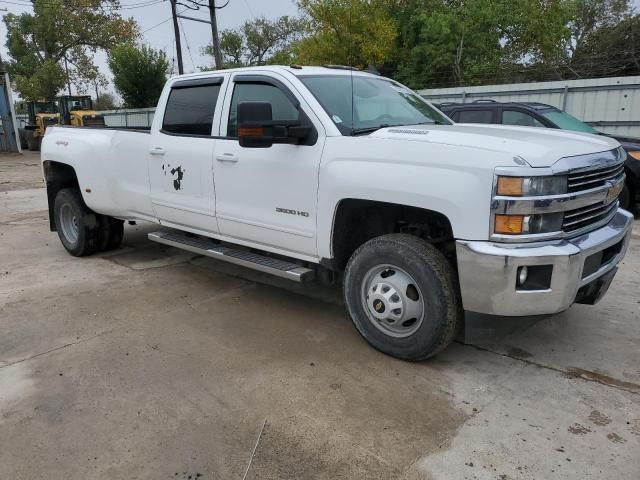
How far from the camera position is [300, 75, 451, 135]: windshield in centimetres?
398

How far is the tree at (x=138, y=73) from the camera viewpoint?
27891 mm

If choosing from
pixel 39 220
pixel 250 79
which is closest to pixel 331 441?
pixel 250 79

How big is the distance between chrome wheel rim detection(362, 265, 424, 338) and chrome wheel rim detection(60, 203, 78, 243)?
435cm

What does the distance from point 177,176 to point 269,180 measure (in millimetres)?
1244

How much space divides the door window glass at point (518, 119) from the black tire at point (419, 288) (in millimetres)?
5337

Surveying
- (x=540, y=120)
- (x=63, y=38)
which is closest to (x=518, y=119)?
(x=540, y=120)

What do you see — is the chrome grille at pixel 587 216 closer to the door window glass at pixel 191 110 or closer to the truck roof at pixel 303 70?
the truck roof at pixel 303 70

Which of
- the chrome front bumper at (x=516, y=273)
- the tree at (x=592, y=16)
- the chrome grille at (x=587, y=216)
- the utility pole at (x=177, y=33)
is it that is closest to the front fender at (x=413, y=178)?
the chrome front bumper at (x=516, y=273)

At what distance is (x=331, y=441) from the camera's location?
285 cm

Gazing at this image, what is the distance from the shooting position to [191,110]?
4984mm

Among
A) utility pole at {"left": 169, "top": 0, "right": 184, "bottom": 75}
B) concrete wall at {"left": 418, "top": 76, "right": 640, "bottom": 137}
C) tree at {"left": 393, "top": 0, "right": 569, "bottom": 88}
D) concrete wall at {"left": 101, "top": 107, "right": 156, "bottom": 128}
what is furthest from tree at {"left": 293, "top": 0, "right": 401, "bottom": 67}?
concrete wall at {"left": 418, "top": 76, "right": 640, "bottom": 137}

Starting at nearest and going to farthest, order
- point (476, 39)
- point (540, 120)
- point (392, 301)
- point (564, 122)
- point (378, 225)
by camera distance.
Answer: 1. point (392, 301)
2. point (378, 225)
3. point (540, 120)
4. point (564, 122)
5. point (476, 39)

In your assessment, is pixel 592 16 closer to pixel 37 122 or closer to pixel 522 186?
pixel 37 122

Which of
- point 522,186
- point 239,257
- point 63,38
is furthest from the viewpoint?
point 63,38
